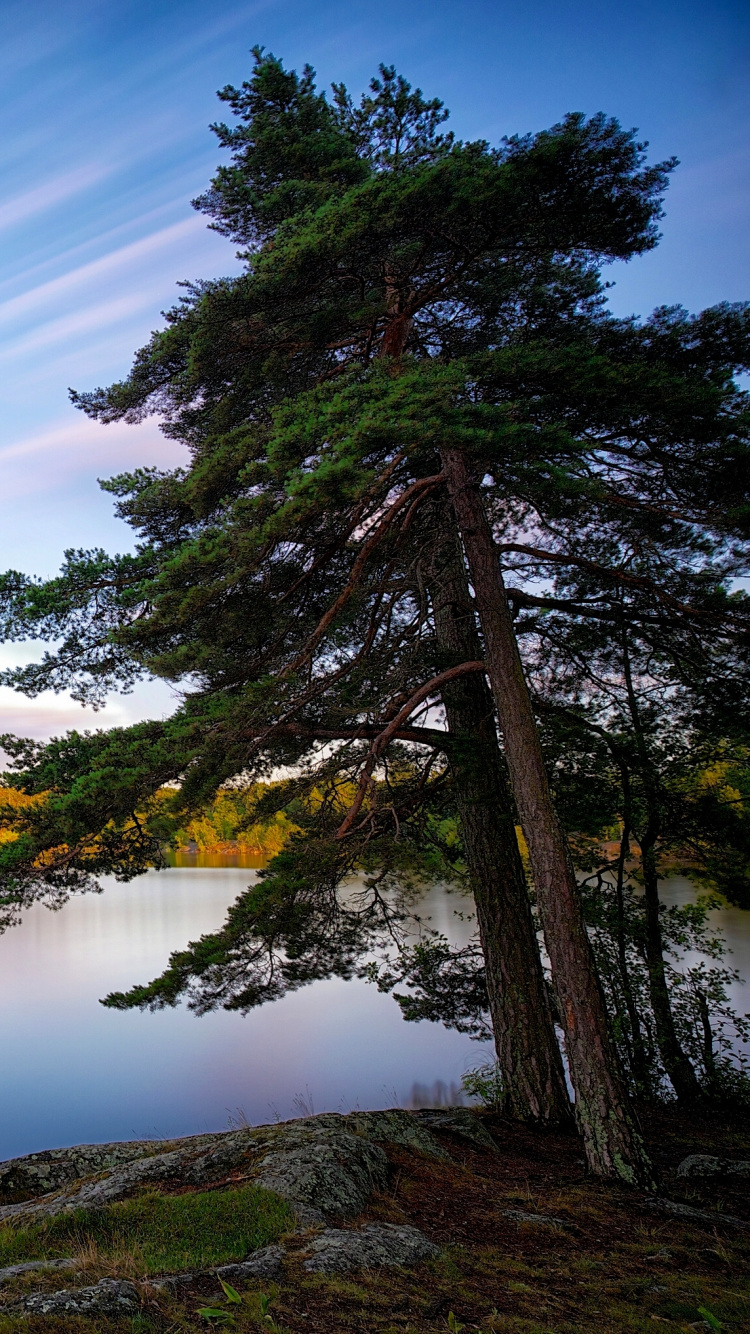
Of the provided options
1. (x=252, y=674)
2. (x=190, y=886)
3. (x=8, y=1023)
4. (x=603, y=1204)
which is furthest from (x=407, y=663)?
(x=190, y=886)

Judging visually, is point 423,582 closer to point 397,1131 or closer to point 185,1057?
point 397,1131

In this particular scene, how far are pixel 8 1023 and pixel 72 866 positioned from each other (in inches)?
448

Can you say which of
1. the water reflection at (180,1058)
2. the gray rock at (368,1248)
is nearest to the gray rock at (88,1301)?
the gray rock at (368,1248)

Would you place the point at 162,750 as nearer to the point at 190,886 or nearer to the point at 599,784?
the point at 599,784

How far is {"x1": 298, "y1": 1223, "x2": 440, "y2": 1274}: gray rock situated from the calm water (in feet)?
12.7

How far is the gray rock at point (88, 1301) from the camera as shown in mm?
2328

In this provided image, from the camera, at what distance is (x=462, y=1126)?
213 inches

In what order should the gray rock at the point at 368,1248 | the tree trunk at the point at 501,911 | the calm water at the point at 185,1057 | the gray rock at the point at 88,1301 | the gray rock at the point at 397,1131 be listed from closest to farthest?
the gray rock at the point at 88,1301 → the gray rock at the point at 368,1248 → the gray rock at the point at 397,1131 → the tree trunk at the point at 501,911 → the calm water at the point at 185,1057

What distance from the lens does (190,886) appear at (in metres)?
38.2

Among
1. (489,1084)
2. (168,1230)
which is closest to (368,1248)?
(168,1230)

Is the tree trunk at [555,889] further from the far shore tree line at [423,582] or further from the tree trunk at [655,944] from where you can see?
the tree trunk at [655,944]

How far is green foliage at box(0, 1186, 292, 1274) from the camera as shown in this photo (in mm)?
2938

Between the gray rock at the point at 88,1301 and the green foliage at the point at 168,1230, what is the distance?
29 centimetres

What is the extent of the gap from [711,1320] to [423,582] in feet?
16.2
